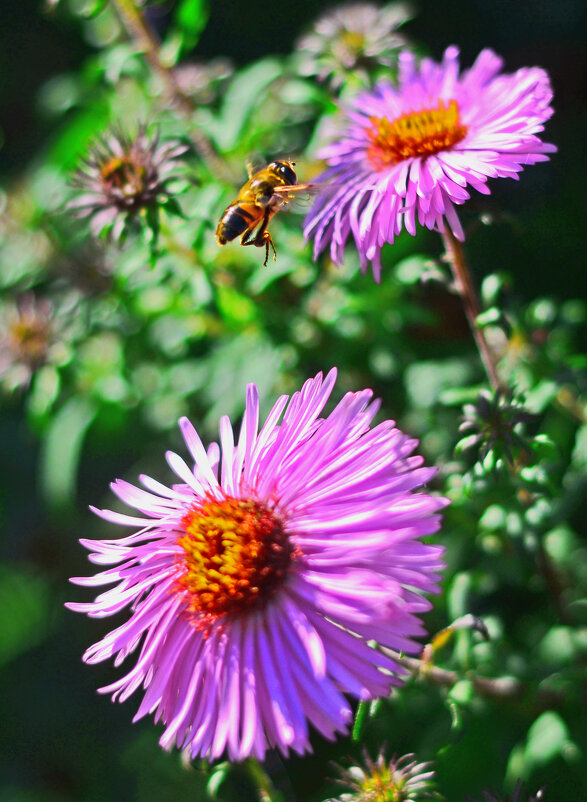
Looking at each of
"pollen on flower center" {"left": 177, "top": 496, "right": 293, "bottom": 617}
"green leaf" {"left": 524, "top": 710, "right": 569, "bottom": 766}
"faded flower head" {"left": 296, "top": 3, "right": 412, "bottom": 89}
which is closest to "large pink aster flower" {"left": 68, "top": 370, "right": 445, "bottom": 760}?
"pollen on flower center" {"left": 177, "top": 496, "right": 293, "bottom": 617}

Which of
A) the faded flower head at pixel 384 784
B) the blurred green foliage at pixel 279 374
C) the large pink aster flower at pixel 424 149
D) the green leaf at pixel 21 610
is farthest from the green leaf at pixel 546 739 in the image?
the green leaf at pixel 21 610

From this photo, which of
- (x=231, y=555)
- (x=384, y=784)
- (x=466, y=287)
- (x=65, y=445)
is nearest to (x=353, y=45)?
(x=466, y=287)

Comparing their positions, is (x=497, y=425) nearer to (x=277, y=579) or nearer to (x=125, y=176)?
(x=277, y=579)

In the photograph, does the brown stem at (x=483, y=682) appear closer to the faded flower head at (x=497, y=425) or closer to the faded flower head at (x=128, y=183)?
the faded flower head at (x=497, y=425)

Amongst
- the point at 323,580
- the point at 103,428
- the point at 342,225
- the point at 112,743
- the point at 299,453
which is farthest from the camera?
the point at 112,743

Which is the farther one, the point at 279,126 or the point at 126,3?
the point at 279,126

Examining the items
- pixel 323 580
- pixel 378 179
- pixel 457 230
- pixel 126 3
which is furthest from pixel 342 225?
pixel 126 3

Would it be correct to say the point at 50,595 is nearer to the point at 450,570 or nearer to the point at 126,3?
the point at 450,570
